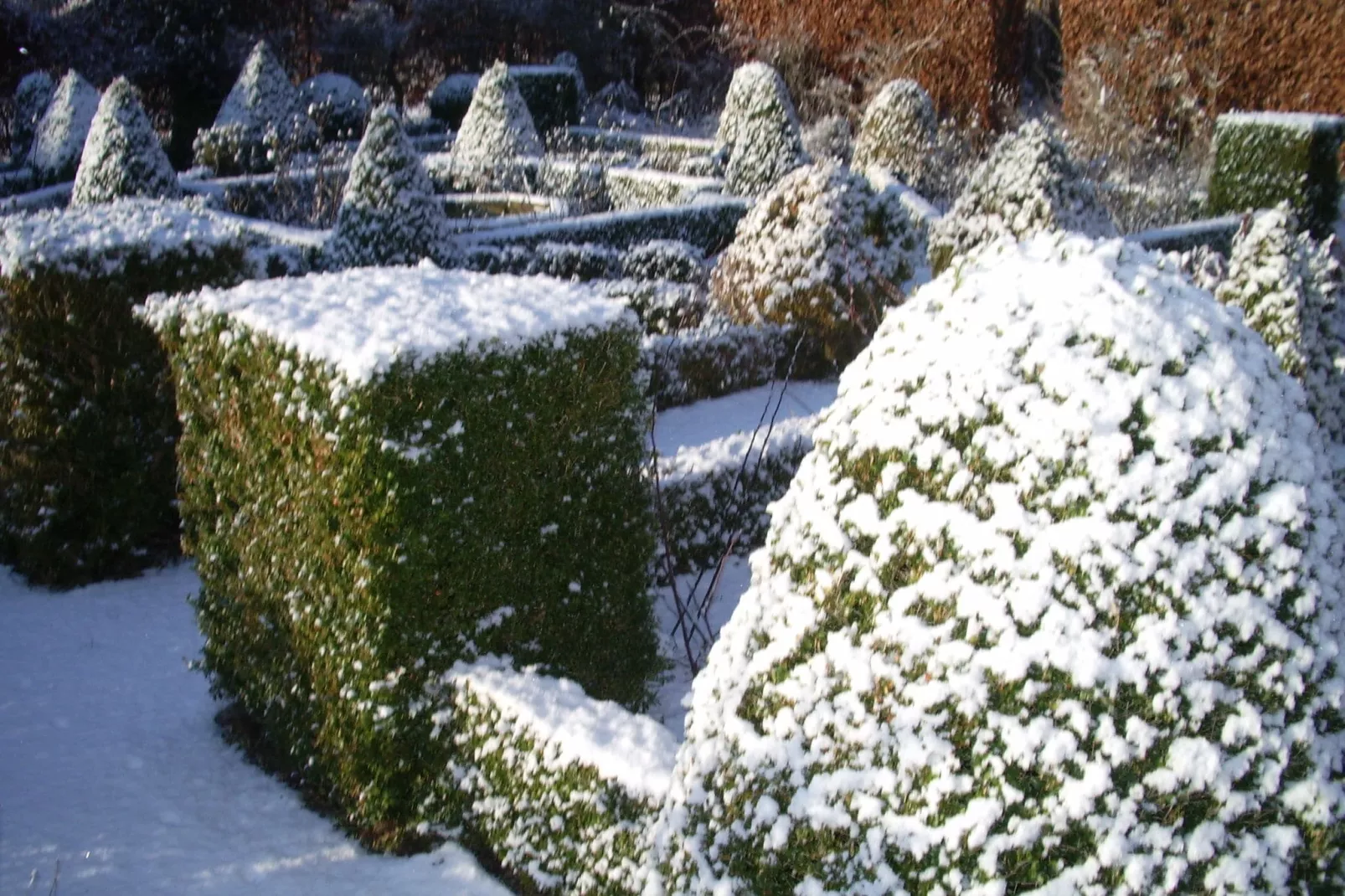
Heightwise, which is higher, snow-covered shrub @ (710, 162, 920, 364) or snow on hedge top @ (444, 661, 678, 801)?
snow-covered shrub @ (710, 162, 920, 364)

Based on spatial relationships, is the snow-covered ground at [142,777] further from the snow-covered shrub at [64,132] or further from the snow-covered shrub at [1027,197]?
the snow-covered shrub at [64,132]

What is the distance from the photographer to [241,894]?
3805mm

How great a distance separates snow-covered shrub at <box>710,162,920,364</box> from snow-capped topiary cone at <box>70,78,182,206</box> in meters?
7.20

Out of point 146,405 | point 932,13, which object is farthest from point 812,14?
point 146,405

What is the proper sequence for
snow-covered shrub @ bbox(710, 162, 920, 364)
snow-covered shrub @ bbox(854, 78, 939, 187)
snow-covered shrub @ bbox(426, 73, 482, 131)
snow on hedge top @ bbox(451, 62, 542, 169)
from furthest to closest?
snow-covered shrub @ bbox(426, 73, 482, 131), snow on hedge top @ bbox(451, 62, 542, 169), snow-covered shrub @ bbox(854, 78, 939, 187), snow-covered shrub @ bbox(710, 162, 920, 364)

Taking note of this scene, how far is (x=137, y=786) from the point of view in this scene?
14.9 feet

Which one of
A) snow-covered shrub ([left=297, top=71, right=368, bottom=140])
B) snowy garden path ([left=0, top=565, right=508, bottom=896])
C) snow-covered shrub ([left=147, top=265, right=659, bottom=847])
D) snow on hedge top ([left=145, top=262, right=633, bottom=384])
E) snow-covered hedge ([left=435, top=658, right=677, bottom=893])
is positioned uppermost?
snow-covered shrub ([left=297, top=71, right=368, bottom=140])

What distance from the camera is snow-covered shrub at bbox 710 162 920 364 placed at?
356 inches

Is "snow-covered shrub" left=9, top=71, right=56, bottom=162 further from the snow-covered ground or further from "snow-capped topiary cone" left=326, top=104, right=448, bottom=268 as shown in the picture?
the snow-covered ground

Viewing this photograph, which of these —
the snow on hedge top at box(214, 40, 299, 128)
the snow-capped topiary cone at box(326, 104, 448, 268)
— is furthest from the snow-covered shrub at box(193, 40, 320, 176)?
the snow-capped topiary cone at box(326, 104, 448, 268)

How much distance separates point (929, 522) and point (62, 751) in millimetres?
4194

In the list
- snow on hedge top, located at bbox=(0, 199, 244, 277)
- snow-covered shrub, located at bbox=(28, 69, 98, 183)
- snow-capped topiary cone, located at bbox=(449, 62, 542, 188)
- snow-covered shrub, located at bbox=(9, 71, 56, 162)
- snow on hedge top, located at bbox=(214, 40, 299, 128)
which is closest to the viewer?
snow on hedge top, located at bbox=(0, 199, 244, 277)

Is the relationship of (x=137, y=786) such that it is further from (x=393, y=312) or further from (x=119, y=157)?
(x=119, y=157)

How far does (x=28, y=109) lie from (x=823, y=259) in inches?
644
